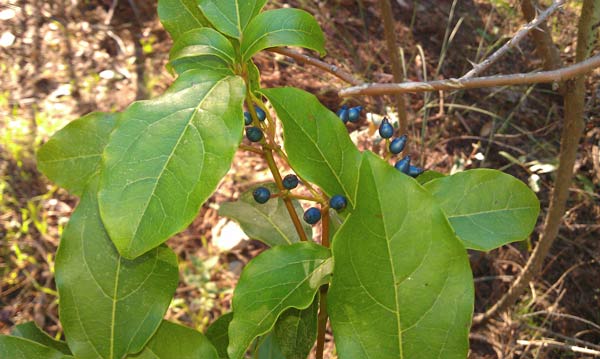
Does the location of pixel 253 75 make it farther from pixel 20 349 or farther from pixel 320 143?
pixel 20 349

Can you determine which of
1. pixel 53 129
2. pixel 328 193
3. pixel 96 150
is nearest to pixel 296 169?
pixel 328 193

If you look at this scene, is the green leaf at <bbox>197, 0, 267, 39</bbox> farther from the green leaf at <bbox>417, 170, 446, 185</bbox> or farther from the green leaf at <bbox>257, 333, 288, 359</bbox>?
the green leaf at <bbox>257, 333, 288, 359</bbox>

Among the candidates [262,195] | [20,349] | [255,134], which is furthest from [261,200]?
[20,349]

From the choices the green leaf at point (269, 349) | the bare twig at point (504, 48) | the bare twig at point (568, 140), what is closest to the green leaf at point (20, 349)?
the green leaf at point (269, 349)

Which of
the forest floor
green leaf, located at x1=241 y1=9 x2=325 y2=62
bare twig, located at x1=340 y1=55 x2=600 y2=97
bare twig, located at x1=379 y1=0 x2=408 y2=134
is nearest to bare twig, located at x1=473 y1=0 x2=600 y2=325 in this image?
the forest floor

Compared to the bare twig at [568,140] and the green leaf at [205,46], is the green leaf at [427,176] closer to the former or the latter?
the green leaf at [205,46]

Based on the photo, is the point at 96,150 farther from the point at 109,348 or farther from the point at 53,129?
the point at 53,129
